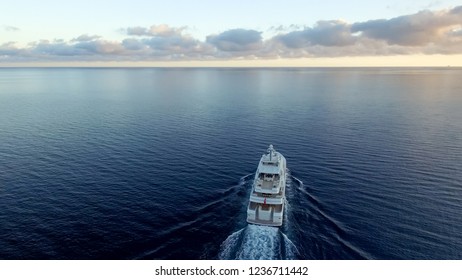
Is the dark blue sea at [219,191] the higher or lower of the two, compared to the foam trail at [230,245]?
higher

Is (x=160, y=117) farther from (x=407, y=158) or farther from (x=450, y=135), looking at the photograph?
(x=450, y=135)

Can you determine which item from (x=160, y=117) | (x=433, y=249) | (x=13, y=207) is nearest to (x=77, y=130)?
(x=160, y=117)

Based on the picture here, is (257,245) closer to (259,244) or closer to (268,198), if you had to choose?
(259,244)

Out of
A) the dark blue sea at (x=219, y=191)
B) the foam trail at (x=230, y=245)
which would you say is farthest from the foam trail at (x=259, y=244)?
the foam trail at (x=230, y=245)

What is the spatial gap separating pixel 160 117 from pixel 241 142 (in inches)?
2467

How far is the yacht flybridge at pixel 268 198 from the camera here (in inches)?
2404

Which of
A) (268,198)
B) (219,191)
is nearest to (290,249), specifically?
(268,198)

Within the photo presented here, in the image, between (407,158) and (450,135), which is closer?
(407,158)

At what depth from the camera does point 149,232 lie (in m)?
58.8

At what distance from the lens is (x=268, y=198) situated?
64188 millimetres

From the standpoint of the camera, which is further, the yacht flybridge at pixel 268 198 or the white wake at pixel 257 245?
the yacht flybridge at pixel 268 198

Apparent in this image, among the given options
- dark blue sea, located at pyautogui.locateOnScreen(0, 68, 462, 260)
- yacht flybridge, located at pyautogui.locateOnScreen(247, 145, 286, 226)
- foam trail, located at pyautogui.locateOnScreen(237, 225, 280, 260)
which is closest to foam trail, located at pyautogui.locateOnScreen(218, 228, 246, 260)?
dark blue sea, located at pyautogui.locateOnScreen(0, 68, 462, 260)

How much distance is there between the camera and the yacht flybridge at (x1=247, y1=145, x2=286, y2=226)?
61.1 metres

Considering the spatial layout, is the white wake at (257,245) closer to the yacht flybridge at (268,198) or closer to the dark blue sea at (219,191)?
the dark blue sea at (219,191)
